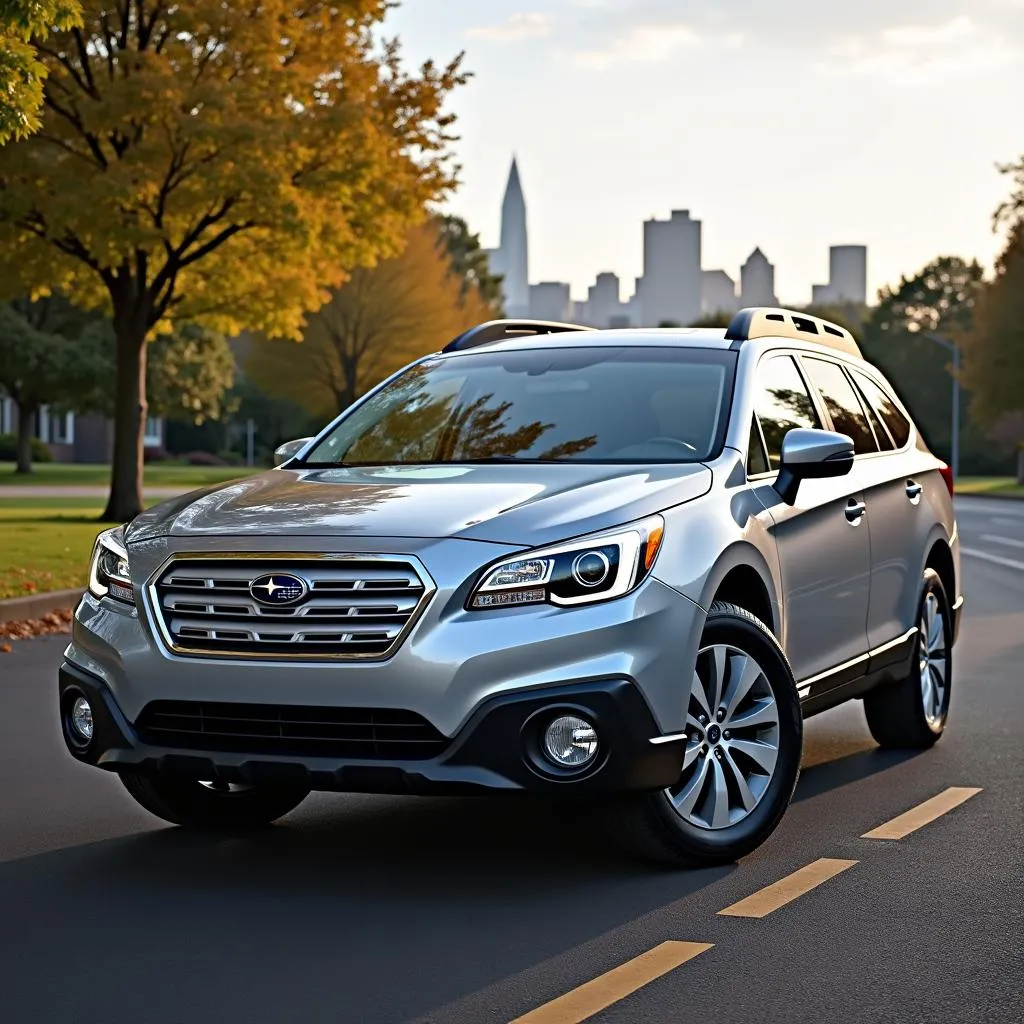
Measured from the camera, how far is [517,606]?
5.76 m

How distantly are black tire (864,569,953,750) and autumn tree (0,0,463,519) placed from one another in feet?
58.5

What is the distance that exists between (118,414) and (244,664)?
77.3 feet

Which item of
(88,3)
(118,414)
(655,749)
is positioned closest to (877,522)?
(655,749)

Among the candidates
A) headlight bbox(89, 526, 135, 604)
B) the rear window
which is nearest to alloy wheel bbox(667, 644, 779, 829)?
headlight bbox(89, 526, 135, 604)

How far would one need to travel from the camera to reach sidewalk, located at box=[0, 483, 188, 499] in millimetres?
41781

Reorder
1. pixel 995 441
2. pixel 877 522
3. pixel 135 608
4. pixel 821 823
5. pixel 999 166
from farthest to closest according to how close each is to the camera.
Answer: pixel 995 441 → pixel 999 166 → pixel 877 522 → pixel 821 823 → pixel 135 608

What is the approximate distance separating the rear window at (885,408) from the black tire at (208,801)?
3.22 metres

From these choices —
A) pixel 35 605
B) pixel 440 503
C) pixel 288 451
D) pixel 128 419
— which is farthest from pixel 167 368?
pixel 440 503

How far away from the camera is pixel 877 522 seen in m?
8.10

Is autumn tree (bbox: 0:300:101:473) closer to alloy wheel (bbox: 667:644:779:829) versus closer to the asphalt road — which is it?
the asphalt road

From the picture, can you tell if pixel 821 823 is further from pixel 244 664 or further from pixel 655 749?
pixel 244 664

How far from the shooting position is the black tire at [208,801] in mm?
6820

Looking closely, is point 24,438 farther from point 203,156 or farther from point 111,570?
point 111,570

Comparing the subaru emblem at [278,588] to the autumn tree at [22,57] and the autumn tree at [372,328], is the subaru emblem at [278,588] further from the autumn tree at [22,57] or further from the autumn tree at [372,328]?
the autumn tree at [372,328]
